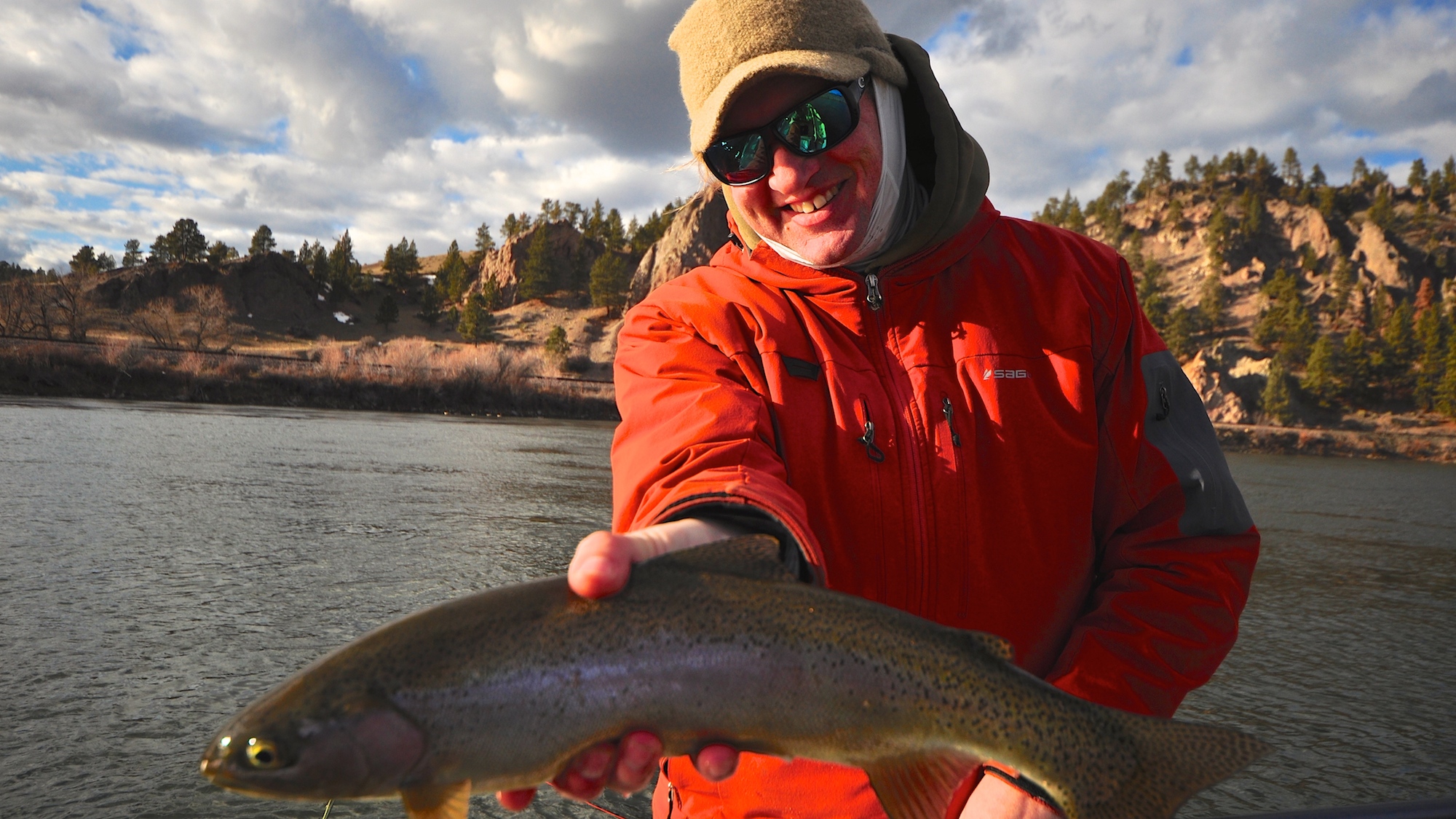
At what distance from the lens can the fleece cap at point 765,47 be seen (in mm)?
2219

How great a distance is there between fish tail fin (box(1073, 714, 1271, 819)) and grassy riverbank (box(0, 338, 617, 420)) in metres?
37.6

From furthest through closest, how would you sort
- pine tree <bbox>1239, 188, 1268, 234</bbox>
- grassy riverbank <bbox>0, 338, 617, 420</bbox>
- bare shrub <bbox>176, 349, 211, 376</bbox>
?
1. pine tree <bbox>1239, 188, 1268, 234</bbox>
2. bare shrub <bbox>176, 349, 211, 376</bbox>
3. grassy riverbank <bbox>0, 338, 617, 420</bbox>

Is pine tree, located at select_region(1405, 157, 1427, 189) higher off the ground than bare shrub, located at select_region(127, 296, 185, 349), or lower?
higher

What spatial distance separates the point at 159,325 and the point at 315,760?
3160 inches

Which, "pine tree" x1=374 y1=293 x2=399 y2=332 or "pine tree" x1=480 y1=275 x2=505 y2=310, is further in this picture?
"pine tree" x1=480 y1=275 x2=505 y2=310

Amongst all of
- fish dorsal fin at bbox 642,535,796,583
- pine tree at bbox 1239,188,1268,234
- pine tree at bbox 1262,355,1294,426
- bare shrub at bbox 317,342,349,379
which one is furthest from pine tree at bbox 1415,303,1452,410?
fish dorsal fin at bbox 642,535,796,583

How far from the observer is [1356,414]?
3489 inches

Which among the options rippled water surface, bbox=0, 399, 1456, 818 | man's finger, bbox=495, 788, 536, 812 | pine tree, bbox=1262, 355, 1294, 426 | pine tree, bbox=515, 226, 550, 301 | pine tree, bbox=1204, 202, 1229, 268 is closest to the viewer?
man's finger, bbox=495, 788, 536, 812

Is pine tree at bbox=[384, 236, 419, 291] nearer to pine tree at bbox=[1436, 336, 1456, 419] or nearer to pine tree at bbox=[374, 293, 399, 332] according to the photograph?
pine tree at bbox=[374, 293, 399, 332]

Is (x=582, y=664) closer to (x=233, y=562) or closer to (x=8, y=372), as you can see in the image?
(x=233, y=562)

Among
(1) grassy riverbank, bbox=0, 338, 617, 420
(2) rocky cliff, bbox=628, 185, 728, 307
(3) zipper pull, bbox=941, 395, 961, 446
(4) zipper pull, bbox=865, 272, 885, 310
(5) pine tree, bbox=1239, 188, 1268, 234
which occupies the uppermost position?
(5) pine tree, bbox=1239, 188, 1268, 234

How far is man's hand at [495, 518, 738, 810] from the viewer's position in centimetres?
162

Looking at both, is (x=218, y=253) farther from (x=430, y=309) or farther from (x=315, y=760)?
(x=315, y=760)

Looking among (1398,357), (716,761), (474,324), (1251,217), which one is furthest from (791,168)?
(1251,217)
